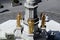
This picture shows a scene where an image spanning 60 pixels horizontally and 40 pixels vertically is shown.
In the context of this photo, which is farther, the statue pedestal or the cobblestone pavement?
the cobblestone pavement

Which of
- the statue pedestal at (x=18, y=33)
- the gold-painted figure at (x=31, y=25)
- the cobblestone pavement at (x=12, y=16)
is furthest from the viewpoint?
the cobblestone pavement at (x=12, y=16)

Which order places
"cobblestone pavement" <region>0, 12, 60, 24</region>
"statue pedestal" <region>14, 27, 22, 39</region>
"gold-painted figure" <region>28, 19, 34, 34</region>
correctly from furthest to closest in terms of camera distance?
1. "cobblestone pavement" <region>0, 12, 60, 24</region>
2. "statue pedestal" <region>14, 27, 22, 39</region>
3. "gold-painted figure" <region>28, 19, 34, 34</region>

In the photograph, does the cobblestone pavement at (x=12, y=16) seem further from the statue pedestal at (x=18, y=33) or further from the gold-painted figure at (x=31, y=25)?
the gold-painted figure at (x=31, y=25)

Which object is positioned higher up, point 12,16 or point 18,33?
point 18,33

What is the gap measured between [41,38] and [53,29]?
338 cm

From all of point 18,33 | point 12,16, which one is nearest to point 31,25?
point 18,33

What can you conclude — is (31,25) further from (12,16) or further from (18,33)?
(12,16)

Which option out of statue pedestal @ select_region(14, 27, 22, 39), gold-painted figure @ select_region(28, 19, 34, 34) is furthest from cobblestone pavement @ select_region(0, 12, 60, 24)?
gold-painted figure @ select_region(28, 19, 34, 34)

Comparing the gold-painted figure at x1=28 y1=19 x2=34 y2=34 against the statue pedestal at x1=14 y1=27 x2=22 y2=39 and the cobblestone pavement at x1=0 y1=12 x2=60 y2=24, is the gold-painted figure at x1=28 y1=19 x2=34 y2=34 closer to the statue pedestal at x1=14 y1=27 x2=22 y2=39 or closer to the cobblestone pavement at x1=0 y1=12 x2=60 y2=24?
the statue pedestal at x1=14 y1=27 x2=22 y2=39

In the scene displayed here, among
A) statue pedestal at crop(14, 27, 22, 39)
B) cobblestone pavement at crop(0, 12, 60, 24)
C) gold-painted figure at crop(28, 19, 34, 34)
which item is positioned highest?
gold-painted figure at crop(28, 19, 34, 34)

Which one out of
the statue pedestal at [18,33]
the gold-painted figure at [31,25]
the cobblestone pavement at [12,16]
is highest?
the gold-painted figure at [31,25]

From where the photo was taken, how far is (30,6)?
19.2 m

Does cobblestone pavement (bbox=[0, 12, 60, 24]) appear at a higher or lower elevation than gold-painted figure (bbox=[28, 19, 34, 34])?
lower

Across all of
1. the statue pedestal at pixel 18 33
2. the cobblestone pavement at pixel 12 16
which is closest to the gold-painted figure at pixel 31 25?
the statue pedestal at pixel 18 33
